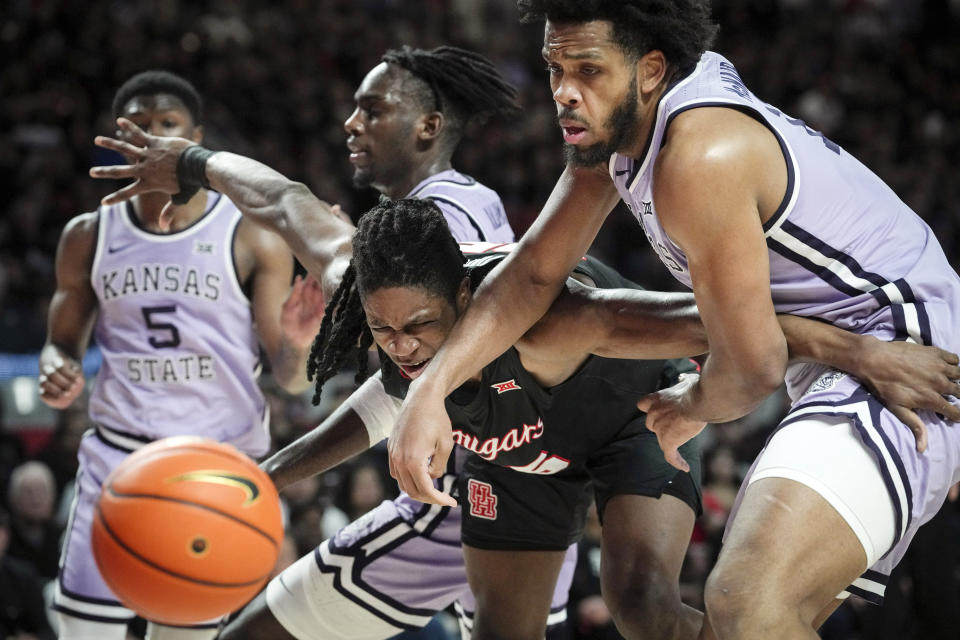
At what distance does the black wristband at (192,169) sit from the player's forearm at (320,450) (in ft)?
3.15

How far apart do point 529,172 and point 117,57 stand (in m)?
4.22

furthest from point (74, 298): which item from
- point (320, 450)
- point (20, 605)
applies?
point (20, 605)

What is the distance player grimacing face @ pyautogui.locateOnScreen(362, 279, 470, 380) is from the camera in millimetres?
3275

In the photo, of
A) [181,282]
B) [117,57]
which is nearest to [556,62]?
[181,282]

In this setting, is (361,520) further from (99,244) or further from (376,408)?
(99,244)

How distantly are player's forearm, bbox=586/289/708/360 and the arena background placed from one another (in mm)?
2954

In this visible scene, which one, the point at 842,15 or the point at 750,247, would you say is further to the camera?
the point at 842,15

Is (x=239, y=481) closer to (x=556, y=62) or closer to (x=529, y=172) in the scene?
(x=556, y=62)

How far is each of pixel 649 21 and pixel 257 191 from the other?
1.58 m

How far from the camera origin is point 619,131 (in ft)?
9.89

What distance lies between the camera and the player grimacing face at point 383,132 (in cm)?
506

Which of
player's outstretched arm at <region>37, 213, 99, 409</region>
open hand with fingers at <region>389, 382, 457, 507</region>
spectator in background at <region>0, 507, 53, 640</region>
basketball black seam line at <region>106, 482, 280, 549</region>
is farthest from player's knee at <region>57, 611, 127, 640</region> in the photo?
open hand with fingers at <region>389, 382, 457, 507</region>

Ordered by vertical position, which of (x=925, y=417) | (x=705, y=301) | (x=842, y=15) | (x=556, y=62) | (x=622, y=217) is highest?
(x=556, y=62)

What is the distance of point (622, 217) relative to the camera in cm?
1179
